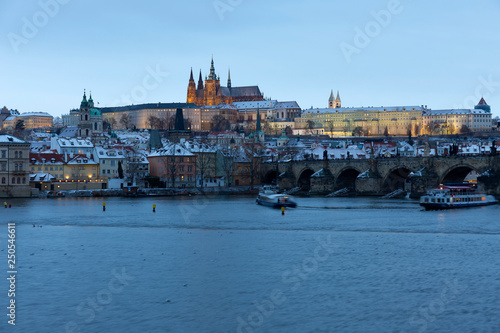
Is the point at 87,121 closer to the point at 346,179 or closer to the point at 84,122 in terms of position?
the point at 84,122

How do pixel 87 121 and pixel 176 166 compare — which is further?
pixel 87 121

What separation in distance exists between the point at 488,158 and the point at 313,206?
572 inches

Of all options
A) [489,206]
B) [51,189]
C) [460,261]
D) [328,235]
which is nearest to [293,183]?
[51,189]

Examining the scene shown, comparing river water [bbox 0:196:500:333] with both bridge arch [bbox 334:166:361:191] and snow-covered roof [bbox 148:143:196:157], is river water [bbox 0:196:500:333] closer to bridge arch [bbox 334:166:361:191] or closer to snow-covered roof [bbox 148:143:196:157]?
bridge arch [bbox 334:166:361:191]

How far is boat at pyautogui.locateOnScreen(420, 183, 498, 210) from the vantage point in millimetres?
49312

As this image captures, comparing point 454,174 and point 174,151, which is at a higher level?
point 174,151

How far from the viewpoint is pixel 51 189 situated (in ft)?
235

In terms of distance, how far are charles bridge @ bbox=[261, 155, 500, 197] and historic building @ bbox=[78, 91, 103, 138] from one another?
187 feet

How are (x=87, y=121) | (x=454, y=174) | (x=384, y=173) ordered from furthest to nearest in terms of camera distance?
(x=87, y=121)
(x=384, y=173)
(x=454, y=174)

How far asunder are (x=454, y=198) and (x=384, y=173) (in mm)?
18039

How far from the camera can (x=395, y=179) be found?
71375 millimetres

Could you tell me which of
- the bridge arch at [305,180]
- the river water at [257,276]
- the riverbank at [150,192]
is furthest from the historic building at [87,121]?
the river water at [257,276]

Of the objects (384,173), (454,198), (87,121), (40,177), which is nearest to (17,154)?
(40,177)

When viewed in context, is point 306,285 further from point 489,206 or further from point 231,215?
point 489,206
